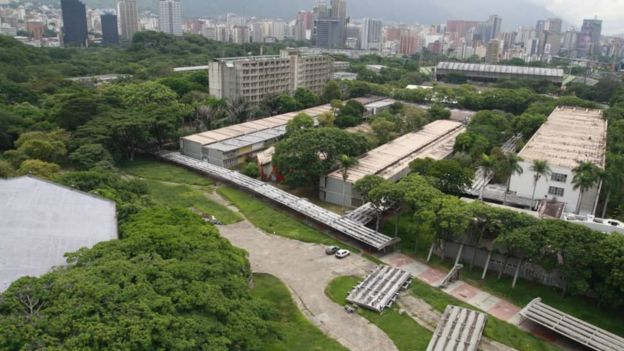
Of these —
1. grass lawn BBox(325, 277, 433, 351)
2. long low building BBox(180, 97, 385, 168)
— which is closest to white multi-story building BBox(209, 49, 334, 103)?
long low building BBox(180, 97, 385, 168)

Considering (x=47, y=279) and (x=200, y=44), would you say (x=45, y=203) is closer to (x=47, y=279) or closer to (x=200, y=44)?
(x=47, y=279)

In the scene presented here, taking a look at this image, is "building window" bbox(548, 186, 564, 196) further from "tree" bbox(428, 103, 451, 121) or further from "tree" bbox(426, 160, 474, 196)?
"tree" bbox(428, 103, 451, 121)

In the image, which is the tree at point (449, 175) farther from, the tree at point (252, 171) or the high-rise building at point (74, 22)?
the high-rise building at point (74, 22)

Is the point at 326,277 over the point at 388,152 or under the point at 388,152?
under

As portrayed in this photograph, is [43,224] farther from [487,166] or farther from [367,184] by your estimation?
[487,166]

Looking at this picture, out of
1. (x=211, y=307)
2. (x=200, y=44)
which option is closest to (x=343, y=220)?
(x=211, y=307)

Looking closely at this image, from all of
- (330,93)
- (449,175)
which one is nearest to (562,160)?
(449,175)
